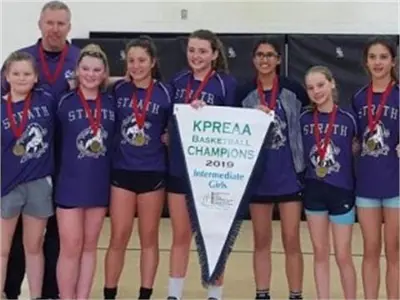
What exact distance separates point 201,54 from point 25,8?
14.5 feet

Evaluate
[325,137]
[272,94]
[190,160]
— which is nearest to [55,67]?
[190,160]

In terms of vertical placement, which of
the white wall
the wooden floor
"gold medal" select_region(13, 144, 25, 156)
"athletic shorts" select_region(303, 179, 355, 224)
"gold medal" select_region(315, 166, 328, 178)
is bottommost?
the wooden floor

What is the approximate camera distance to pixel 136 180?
352 cm

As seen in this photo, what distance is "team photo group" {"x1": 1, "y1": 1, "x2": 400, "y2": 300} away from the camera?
3430 millimetres

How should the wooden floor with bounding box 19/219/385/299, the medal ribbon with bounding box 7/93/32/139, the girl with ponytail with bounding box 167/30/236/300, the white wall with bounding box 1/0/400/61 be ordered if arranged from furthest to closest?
the white wall with bounding box 1/0/400/61 < the wooden floor with bounding box 19/219/385/299 < the girl with ponytail with bounding box 167/30/236/300 < the medal ribbon with bounding box 7/93/32/139

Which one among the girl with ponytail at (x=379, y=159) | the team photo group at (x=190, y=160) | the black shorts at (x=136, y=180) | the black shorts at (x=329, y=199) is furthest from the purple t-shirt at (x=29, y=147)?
the girl with ponytail at (x=379, y=159)

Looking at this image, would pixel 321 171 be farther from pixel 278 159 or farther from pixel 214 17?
pixel 214 17

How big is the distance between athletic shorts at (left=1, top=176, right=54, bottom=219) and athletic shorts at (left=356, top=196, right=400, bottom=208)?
1510 millimetres

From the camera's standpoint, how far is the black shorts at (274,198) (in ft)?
11.7

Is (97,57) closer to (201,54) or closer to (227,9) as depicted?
(201,54)

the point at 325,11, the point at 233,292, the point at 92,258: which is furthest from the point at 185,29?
the point at 92,258

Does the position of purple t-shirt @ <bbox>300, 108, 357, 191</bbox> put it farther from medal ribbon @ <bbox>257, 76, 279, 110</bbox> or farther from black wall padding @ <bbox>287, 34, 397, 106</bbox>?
black wall padding @ <bbox>287, 34, 397, 106</bbox>

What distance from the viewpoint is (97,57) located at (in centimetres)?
354

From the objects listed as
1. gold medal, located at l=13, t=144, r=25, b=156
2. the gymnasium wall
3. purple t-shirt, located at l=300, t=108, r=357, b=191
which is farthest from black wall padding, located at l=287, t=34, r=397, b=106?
gold medal, located at l=13, t=144, r=25, b=156
